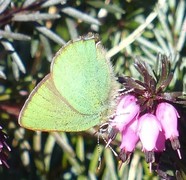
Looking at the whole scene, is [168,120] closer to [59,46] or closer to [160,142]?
[160,142]

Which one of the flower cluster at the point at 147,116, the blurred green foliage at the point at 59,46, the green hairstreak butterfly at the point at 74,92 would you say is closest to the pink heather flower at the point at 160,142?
the flower cluster at the point at 147,116

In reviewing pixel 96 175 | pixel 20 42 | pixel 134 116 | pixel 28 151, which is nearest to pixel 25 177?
pixel 28 151

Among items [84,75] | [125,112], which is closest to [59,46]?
[84,75]

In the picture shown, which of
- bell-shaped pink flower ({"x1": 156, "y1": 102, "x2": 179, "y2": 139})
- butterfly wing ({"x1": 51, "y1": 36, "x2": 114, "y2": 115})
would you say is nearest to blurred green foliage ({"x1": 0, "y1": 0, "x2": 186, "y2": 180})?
butterfly wing ({"x1": 51, "y1": 36, "x2": 114, "y2": 115})

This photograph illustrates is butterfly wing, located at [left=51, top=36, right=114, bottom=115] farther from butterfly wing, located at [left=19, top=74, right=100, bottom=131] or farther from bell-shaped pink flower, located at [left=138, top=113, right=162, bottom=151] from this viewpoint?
bell-shaped pink flower, located at [left=138, top=113, right=162, bottom=151]

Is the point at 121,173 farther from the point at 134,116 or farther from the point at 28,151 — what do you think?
the point at 134,116

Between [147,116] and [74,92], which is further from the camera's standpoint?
[74,92]
